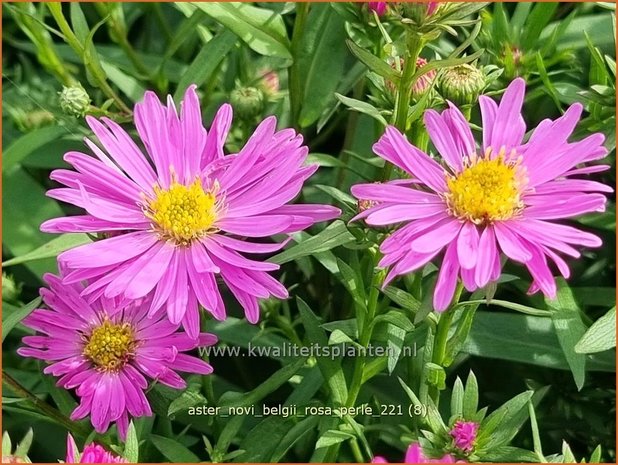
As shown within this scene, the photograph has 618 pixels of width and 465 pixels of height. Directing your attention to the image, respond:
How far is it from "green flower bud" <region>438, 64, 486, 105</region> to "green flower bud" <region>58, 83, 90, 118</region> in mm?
429

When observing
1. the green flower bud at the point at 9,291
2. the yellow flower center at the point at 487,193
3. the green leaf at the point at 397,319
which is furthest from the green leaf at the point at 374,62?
the green flower bud at the point at 9,291

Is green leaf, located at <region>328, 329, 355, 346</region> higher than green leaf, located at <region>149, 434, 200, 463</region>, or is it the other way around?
green leaf, located at <region>328, 329, 355, 346</region>

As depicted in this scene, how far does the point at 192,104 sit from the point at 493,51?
1.35 ft

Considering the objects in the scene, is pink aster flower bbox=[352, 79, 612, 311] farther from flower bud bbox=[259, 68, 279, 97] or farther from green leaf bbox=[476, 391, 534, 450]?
flower bud bbox=[259, 68, 279, 97]

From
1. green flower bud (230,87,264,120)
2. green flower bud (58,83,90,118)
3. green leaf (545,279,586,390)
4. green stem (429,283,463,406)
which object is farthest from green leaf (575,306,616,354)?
green flower bud (58,83,90,118)

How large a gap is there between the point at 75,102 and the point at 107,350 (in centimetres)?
30

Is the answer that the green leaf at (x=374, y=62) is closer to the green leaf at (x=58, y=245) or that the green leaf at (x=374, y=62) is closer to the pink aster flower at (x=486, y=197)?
the pink aster flower at (x=486, y=197)

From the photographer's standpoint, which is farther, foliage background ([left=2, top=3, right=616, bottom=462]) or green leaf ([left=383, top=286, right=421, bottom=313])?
foliage background ([left=2, top=3, right=616, bottom=462])

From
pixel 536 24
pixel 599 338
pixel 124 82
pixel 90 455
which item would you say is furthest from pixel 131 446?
pixel 536 24

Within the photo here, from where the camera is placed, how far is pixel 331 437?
871mm

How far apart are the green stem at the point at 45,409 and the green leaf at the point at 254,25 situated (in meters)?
0.49

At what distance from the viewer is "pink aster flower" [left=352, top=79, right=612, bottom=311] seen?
72 cm

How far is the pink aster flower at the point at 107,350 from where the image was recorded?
88 centimetres

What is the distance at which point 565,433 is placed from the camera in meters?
1.05
